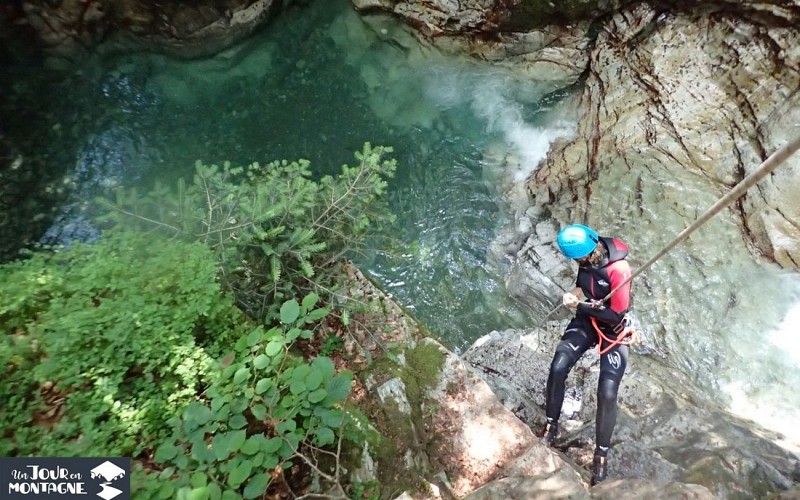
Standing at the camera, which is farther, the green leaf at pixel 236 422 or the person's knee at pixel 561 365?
the person's knee at pixel 561 365

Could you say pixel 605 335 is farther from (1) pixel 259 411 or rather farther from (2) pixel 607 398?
(1) pixel 259 411

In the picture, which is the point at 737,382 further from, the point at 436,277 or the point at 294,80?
the point at 294,80

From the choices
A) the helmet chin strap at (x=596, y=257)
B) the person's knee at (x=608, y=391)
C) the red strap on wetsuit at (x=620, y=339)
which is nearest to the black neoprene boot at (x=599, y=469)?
the person's knee at (x=608, y=391)

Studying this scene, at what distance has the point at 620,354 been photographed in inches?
174

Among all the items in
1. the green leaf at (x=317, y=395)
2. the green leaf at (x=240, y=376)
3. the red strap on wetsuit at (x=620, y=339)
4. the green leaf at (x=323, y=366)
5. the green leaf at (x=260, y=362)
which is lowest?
the green leaf at (x=240, y=376)

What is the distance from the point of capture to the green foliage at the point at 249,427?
2311 millimetres

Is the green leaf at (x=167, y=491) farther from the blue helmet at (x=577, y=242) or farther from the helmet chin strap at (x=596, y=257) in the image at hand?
the helmet chin strap at (x=596, y=257)

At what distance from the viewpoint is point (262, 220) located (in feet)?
12.3

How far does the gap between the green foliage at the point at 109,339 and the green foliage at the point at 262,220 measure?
347mm

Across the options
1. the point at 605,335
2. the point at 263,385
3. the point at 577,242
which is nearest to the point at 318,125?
the point at 577,242

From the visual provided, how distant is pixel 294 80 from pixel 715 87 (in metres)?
8.10

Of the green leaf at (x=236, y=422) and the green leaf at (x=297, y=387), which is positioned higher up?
the green leaf at (x=297, y=387)

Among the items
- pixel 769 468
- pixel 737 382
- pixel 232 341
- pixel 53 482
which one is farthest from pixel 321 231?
pixel 737 382

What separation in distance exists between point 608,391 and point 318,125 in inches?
290
